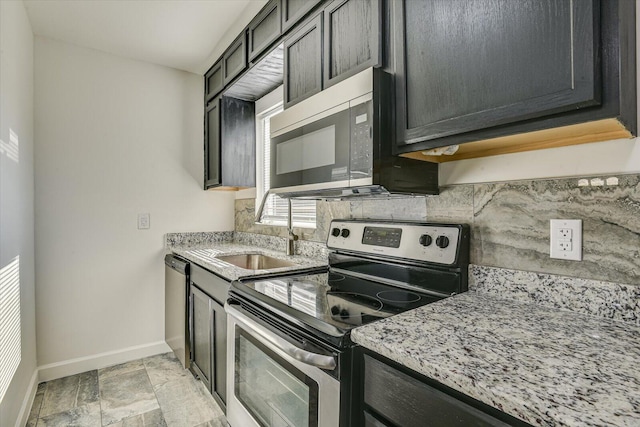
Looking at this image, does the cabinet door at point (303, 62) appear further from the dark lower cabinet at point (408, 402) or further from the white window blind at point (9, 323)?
the white window blind at point (9, 323)

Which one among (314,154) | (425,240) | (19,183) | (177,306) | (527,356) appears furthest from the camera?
(177,306)

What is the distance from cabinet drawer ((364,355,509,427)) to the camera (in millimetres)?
628

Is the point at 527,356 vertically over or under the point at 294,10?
under

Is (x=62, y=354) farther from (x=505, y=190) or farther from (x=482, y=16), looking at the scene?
(x=482, y=16)

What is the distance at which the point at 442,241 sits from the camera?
1.26 metres

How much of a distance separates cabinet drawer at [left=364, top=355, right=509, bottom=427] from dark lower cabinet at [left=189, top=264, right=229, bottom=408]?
995 mm

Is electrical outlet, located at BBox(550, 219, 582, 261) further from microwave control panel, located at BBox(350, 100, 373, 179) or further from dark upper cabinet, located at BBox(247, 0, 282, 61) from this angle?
dark upper cabinet, located at BBox(247, 0, 282, 61)

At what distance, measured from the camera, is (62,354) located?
240 centimetres

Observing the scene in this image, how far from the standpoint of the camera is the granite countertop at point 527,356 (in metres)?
0.53

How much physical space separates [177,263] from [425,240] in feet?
5.97

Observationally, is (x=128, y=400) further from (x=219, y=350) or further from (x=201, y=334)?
(x=219, y=350)

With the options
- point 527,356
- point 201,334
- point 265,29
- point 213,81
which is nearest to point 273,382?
point 527,356

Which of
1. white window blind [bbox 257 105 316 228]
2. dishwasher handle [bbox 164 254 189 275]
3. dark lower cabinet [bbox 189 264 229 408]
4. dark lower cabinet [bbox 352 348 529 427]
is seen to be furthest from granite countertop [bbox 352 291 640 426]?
dishwasher handle [bbox 164 254 189 275]

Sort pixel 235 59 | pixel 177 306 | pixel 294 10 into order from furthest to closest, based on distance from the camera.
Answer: pixel 177 306 → pixel 235 59 → pixel 294 10
